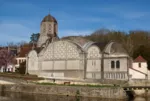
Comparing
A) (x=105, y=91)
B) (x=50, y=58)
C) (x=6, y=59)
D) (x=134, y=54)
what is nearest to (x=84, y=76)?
(x=50, y=58)

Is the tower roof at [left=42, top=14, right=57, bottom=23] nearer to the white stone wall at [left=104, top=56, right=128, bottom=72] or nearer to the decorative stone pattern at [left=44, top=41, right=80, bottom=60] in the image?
the decorative stone pattern at [left=44, top=41, right=80, bottom=60]

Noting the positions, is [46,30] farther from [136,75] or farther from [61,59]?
[136,75]

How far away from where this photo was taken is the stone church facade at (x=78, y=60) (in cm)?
5812

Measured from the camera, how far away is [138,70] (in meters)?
56.9

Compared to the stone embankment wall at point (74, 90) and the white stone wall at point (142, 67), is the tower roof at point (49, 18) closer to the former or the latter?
the white stone wall at point (142, 67)

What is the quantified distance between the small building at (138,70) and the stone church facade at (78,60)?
126 centimetres

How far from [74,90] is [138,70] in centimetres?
1760

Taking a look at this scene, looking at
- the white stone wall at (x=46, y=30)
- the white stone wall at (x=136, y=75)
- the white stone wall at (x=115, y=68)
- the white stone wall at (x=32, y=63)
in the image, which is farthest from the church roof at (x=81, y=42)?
the white stone wall at (x=136, y=75)

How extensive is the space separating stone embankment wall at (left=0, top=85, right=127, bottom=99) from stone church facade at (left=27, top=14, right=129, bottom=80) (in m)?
14.5

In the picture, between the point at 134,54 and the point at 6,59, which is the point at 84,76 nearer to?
the point at 134,54

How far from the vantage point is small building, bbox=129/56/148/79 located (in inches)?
2168

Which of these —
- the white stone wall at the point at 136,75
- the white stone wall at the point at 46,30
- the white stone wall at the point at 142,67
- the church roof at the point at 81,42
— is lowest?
the white stone wall at the point at 136,75

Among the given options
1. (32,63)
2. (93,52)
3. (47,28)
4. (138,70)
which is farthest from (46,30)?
(138,70)

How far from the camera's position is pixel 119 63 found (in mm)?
57312
